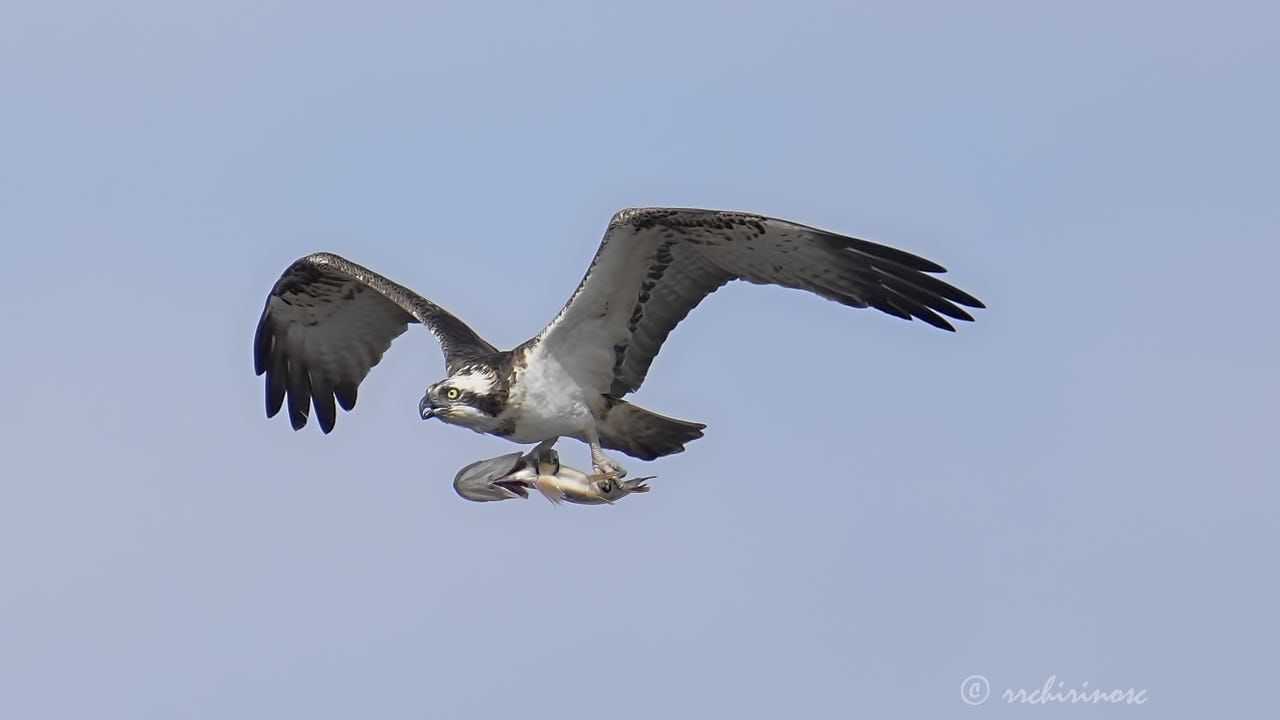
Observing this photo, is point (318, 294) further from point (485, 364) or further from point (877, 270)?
point (877, 270)

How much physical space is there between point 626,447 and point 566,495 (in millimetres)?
1537

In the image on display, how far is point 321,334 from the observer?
1841 cm

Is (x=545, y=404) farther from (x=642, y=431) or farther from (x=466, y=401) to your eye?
(x=642, y=431)

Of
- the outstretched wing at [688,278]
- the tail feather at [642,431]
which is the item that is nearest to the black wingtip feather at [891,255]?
the outstretched wing at [688,278]

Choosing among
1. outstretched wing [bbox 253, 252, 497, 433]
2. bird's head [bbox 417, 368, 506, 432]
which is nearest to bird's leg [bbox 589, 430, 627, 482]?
bird's head [bbox 417, 368, 506, 432]

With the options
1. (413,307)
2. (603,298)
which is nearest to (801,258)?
(603,298)

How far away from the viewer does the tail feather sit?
15.5 meters

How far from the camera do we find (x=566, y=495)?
46.8 ft

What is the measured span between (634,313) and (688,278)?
1.87 feet

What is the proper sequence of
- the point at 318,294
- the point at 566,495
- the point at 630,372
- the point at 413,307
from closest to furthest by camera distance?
the point at 566,495 → the point at 630,372 → the point at 413,307 → the point at 318,294

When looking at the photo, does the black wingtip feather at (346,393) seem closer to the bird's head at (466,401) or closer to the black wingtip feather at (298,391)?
the black wingtip feather at (298,391)

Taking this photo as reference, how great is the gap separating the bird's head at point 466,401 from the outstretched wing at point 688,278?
585 millimetres

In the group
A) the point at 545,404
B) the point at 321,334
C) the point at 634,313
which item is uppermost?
the point at 321,334

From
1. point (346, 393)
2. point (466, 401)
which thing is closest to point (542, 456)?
point (466, 401)
